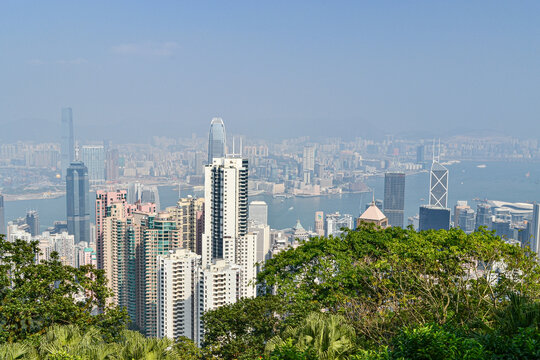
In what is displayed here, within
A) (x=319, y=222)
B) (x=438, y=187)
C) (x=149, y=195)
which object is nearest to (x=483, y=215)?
(x=438, y=187)

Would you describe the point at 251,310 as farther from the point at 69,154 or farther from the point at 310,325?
the point at 69,154

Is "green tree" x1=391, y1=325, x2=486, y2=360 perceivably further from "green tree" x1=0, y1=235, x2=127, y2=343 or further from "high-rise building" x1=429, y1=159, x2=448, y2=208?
"high-rise building" x1=429, y1=159, x2=448, y2=208

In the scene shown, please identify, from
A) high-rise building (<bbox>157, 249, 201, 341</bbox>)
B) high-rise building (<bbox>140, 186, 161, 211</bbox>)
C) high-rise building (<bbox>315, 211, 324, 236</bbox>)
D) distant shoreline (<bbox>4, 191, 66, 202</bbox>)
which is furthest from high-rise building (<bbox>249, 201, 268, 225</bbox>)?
high-rise building (<bbox>157, 249, 201, 341</bbox>)

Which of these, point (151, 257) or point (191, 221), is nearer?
point (151, 257)

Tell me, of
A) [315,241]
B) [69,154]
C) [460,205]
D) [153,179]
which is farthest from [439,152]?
[315,241]

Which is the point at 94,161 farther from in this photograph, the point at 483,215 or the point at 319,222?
the point at 483,215

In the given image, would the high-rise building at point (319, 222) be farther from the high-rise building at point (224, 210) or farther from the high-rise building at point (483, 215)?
the high-rise building at point (224, 210)
